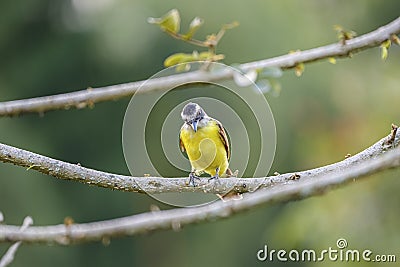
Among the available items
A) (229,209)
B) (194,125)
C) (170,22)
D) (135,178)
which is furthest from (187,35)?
(229,209)

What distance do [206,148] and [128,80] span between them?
4.75 metres

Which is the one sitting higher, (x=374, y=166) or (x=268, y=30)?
(x=268, y=30)

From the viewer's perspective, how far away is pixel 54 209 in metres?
7.77

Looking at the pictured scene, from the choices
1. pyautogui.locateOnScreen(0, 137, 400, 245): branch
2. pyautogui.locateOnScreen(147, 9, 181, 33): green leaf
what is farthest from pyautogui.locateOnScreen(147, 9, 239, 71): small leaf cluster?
pyautogui.locateOnScreen(0, 137, 400, 245): branch

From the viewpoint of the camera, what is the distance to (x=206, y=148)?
112 inches

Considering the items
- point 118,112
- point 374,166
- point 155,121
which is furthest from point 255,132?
point 374,166

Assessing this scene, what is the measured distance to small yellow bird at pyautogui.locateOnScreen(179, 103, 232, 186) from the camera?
2.79m

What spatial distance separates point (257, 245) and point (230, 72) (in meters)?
6.20

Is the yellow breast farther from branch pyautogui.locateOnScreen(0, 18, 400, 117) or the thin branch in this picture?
the thin branch

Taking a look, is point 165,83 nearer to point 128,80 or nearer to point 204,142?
point 204,142

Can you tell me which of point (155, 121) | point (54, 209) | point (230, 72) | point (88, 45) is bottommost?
point (230, 72)

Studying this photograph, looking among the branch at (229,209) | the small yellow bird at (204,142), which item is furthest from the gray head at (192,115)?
the branch at (229,209)

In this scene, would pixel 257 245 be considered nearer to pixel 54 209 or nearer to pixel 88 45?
pixel 54 209

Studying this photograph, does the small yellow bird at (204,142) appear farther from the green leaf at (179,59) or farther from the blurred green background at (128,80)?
the blurred green background at (128,80)
